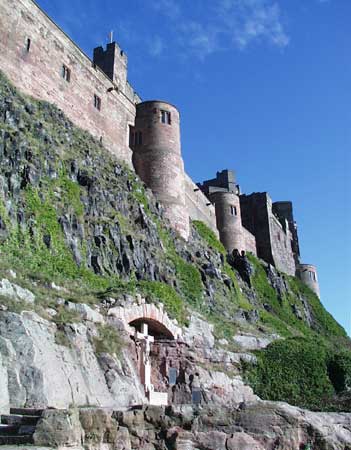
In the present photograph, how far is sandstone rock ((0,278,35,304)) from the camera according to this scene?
12.8m

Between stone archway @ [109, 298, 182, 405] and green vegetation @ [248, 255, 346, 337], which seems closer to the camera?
stone archway @ [109, 298, 182, 405]

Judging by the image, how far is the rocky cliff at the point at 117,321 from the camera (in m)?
7.73

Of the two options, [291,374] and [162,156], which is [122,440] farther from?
[162,156]

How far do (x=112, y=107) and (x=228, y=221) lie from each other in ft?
51.8

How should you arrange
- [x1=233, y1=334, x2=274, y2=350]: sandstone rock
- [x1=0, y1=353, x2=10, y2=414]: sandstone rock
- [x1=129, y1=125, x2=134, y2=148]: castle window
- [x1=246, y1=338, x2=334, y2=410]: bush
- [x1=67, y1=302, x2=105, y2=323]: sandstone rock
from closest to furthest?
[x1=0, y1=353, x2=10, y2=414]: sandstone rock < [x1=67, y1=302, x2=105, y2=323]: sandstone rock < [x1=246, y1=338, x2=334, y2=410]: bush < [x1=233, y1=334, x2=274, y2=350]: sandstone rock < [x1=129, y1=125, x2=134, y2=148]: castle window

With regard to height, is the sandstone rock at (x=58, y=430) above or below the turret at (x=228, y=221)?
below

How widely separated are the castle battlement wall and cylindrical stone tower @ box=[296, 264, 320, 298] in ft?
97.0

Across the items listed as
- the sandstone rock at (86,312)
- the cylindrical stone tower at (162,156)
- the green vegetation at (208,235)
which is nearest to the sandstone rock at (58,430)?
the sandstone rock at (86,312)

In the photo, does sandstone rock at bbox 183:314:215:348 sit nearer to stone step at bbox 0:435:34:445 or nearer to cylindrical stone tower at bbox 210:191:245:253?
stone step at bbox 0:435:34:445

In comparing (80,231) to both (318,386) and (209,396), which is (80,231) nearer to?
(209,396)

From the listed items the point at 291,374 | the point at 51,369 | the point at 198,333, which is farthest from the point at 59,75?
the point at 51,369

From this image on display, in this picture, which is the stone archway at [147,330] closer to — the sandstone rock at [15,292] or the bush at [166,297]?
the bush at [166,297]

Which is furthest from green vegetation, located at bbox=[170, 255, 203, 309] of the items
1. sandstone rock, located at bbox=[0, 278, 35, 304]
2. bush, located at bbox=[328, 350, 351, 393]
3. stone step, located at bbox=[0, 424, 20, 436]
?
stone step, located at bbox=[0, 424, 20, 436]

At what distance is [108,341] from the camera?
15109 millimetres
